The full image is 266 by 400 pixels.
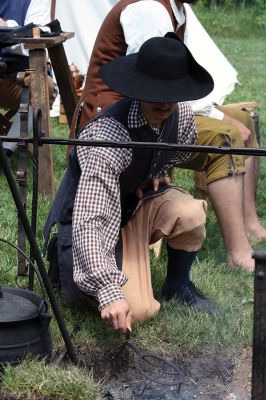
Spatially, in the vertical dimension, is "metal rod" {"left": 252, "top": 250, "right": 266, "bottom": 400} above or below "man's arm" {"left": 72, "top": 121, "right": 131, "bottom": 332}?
above

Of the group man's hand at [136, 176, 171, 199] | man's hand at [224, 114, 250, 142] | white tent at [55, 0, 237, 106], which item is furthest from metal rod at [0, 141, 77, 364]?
white tent at [55, 0, 237, 106]

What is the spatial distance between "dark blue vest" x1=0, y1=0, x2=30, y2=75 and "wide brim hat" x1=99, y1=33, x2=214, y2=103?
2525 mm

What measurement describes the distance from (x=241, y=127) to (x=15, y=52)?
5.92ft

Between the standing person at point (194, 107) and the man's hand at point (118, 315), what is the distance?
4.73 ft

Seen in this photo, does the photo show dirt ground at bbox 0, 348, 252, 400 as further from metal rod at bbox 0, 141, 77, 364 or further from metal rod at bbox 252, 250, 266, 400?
metal rod at bbox 252, 250, 266, 400

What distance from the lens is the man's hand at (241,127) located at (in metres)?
4.87

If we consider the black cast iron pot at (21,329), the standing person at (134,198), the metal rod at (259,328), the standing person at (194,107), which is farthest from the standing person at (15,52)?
the metal rod at (259,328)

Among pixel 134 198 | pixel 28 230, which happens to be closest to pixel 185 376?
pixel 134 198

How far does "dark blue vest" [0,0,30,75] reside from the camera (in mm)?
5887

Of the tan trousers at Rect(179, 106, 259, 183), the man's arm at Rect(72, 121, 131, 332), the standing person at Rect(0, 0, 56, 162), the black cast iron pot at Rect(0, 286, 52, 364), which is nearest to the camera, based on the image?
the black cast iron pot at Rect(0, 286, 52, 364)

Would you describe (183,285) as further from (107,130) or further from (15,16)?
(15,16)

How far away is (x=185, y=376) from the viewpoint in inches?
131

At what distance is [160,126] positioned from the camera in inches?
140

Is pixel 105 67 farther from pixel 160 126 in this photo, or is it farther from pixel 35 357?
pixel 35 357
